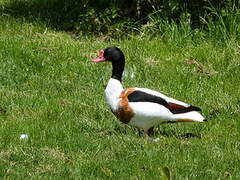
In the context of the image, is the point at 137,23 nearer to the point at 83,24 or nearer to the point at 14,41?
the point at 83,24

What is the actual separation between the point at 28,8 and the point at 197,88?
185 inches

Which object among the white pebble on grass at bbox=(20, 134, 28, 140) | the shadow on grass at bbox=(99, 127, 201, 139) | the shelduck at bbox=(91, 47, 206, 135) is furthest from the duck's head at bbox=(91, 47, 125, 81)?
the white pebble on grass at bbox=(20, 134, 28, 140)

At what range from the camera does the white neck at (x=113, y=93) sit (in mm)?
6570

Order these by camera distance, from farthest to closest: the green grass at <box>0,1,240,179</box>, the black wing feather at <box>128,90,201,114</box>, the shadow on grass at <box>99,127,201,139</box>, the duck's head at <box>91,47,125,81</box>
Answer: the duck's head at <box>91,47,125,81</box> → the shadow on grass at <box>99,127,201,139</box> → the black wing feather at <box>128,90,201,114</box> → the green grass at <box>0,1,240,179</box>

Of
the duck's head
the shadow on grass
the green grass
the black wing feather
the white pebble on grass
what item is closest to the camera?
the green grass

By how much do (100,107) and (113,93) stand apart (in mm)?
858

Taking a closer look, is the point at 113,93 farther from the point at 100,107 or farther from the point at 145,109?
the point at 100,107

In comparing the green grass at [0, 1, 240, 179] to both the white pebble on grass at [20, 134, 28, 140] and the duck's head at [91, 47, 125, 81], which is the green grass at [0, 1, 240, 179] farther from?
the duck's head at [91, 47, 125, 81]

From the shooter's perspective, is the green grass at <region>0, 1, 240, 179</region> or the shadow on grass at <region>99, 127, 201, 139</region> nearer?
the green grass at <region>0, 1, 240, 179</region>

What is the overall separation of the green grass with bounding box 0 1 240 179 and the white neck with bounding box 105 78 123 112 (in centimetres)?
30

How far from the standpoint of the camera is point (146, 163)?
5.85m

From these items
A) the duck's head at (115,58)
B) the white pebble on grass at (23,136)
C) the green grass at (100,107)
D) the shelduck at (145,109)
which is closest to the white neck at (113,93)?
the shelduck at (145,109)

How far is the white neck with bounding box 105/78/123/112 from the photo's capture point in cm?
657

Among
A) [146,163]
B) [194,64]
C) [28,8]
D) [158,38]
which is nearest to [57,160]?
[146,163]
